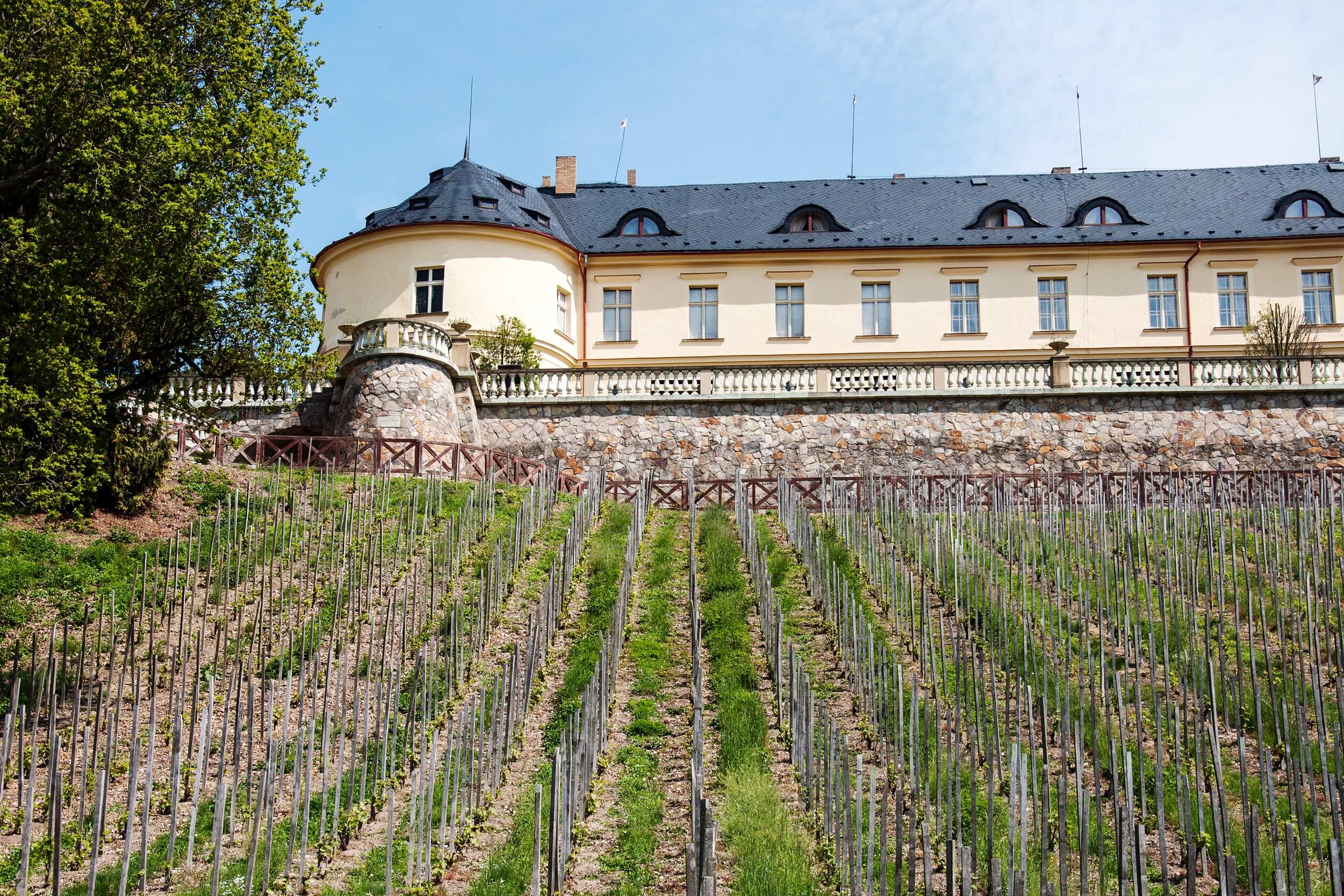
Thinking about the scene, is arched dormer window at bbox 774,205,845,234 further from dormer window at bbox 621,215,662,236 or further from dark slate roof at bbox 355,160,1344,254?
dormer window at bbox 621,215,662,236

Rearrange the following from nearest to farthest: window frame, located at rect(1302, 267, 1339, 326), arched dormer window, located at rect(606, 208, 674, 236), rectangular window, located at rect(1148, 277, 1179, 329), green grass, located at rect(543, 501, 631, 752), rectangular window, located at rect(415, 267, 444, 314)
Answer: green grass, located at rect(543, 501, 631, 752)
rectangular window, located at rect(415, 267, 444, 314)
window frame, located at rect(1302, 267, 1339, 326)
rectangular window, located at rect(1148, 277, 1179, 329)
arched dormer window, located at rect(606, 208, 674, 236)

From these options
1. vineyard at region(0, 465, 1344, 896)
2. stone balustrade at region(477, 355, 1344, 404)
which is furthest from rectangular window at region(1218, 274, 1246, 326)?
vineyard at region(0, 465, 1344, 896)

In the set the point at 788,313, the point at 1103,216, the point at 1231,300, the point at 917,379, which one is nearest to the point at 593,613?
the point at 917,379

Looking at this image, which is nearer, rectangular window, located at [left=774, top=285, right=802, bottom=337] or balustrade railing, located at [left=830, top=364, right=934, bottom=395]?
balustrade railing, located at [left=830, top=364, right=934, bottom=395]

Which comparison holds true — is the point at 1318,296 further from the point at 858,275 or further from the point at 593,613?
the point at 593,613

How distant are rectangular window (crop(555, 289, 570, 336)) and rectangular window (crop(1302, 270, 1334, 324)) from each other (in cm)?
1896

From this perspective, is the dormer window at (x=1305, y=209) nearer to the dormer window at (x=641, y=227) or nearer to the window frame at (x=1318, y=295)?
the window frame at (x=1318, y=295)

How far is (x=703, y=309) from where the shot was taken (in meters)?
36.0

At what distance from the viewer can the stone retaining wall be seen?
2688 cm

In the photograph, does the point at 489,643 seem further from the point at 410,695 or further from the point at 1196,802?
the point at 1196,802

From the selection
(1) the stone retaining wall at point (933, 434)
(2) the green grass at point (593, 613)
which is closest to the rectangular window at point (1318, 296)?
(1) the stone retaining wall at point (933, 434)

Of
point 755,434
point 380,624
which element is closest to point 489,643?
point 380,624

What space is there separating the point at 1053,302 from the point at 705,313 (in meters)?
9.15

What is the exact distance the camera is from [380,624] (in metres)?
14.7
